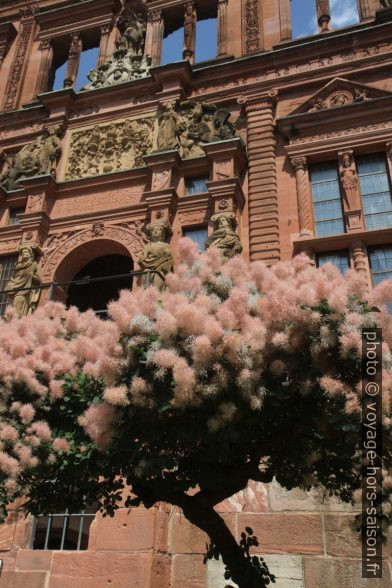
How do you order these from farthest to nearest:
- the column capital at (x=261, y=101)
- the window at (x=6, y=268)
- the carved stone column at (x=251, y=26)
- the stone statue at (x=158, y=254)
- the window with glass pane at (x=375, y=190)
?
the carved stone column at (x=251, y=26) < the window at (x=6, y=268) < the column capital at (x=261, y=101) < the window with glass pane at (x=375, y=190) < the stone statue at (x=158, y=254)

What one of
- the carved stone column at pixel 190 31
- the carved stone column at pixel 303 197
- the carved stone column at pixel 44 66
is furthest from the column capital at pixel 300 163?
the carved stone column at pixel 44 66

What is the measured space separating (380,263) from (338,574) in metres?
7.69

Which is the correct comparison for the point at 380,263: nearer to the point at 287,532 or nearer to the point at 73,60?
the point at 287,532

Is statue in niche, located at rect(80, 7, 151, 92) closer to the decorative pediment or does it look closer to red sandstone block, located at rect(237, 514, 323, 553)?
the decorative pediment

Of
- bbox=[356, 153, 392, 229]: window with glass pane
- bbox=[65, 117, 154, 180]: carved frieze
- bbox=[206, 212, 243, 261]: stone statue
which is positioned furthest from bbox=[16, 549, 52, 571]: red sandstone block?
bbox=[65, 117, 154, 180]: carved frieze

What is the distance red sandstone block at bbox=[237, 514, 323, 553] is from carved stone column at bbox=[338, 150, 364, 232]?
24.9 feet

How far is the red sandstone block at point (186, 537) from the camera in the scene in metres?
9.70

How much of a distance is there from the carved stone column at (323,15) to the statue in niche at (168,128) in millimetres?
5837

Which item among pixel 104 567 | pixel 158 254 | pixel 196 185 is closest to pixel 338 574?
pixel 104 567

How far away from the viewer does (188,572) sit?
9547mm

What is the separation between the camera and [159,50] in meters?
20.2

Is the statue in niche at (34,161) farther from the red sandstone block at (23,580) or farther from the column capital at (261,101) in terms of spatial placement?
the red sandstone block at (23,580)

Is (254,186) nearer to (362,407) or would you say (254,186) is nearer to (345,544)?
(345,544)

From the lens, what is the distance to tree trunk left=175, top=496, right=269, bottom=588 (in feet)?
19.4
